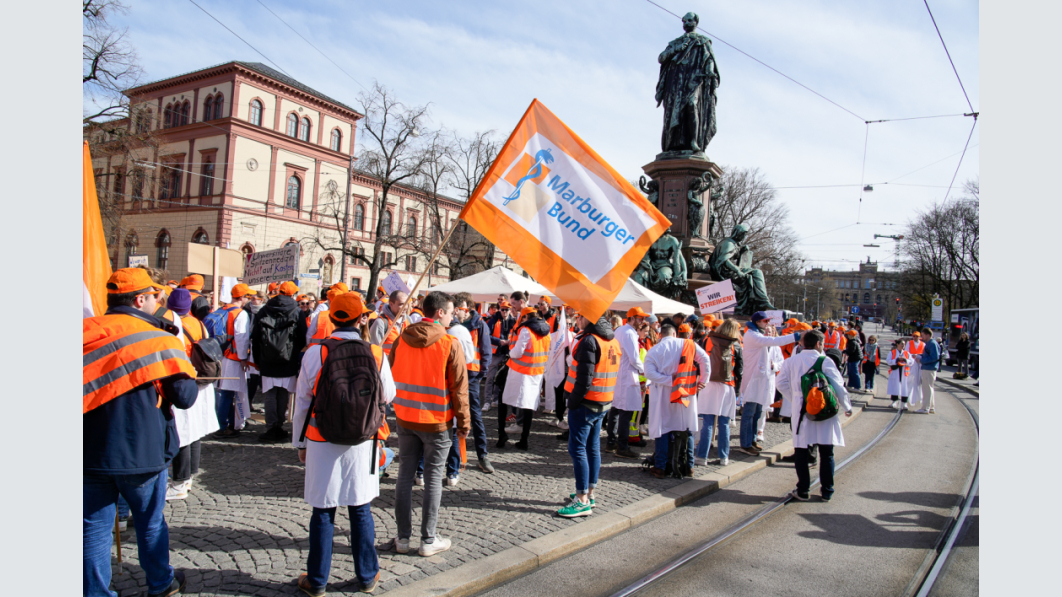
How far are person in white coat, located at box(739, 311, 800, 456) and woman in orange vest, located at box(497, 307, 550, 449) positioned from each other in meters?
2.84

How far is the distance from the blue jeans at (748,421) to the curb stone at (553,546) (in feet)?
4.80

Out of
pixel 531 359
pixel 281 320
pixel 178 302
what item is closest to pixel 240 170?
pixel 281 320

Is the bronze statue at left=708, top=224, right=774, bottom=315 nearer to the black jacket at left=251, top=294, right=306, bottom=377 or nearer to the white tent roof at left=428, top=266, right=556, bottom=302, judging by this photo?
the white tent roof at left=428, top=266, right=556, bottom=302

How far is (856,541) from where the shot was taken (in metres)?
5.27

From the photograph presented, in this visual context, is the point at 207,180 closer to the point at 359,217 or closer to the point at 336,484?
the point at 359,217

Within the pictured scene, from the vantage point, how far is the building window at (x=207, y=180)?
1702 inches

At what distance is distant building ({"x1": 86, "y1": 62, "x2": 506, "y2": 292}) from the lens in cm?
4266

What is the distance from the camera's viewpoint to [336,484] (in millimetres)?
3639

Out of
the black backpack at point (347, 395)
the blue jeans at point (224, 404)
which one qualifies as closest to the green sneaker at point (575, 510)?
the black backpack at point (347, 395)

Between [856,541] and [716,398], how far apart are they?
8.06 ft

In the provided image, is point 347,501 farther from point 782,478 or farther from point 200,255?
point 200,255

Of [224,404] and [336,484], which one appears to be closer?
[336,484]

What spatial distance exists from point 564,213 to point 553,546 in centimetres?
253

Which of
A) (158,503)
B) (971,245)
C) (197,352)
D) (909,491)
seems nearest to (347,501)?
(158,503)
